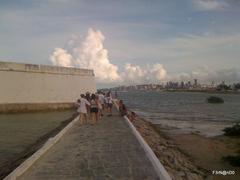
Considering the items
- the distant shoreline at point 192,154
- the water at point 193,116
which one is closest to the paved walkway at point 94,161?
the distant shoreline at point 192,154

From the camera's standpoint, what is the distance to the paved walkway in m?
6.46

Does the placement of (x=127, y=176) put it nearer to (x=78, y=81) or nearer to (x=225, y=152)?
(x=225, y=152)

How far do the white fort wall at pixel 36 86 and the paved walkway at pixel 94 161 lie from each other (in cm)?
2028

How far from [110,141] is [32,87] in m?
23.7

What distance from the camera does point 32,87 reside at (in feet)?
107

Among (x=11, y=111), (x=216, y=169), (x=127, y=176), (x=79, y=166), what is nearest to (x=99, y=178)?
(x=127, y=176)

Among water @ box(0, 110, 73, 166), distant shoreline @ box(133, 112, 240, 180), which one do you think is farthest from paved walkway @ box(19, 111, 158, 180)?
water @ box(0, 110, 73, 166)

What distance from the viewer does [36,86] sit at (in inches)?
1303

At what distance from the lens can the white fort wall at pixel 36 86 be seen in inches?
1168

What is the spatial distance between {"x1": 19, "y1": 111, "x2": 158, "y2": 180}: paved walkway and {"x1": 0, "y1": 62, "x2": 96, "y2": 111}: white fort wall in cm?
2028

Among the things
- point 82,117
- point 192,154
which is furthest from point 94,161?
point 82,117

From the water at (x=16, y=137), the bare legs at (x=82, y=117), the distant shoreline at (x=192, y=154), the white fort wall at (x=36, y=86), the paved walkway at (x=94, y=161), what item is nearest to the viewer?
the paved walkway at (x=94, y=161)

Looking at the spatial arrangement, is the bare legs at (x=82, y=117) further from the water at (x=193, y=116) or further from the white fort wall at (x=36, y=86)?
the white fort wall at (x=36, y=86)

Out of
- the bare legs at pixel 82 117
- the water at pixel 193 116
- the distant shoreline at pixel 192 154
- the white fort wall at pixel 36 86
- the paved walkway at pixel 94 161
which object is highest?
the white fort wall at pixel 36 86
